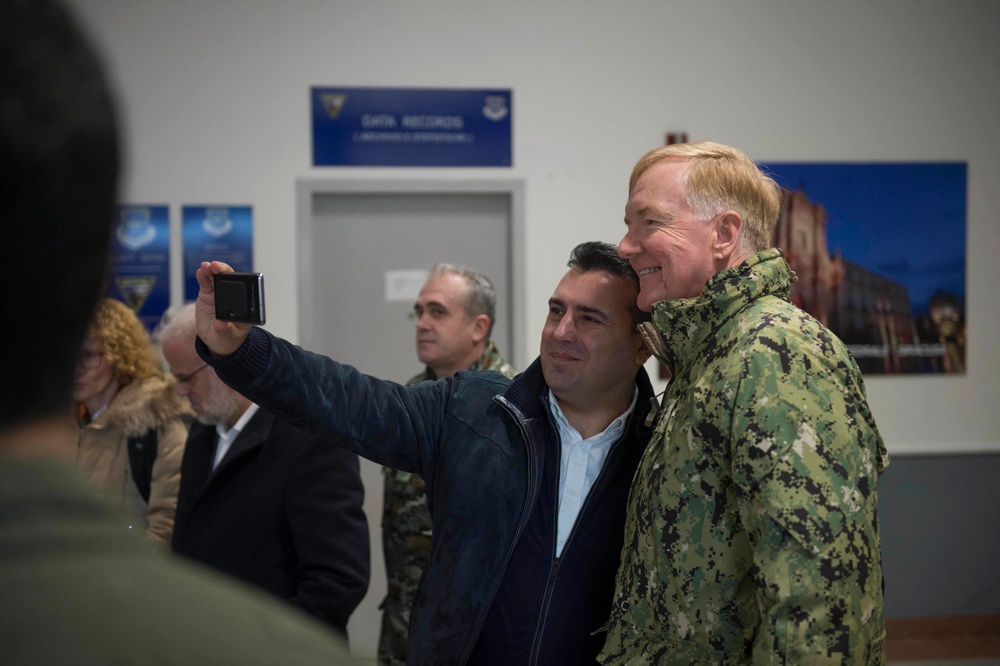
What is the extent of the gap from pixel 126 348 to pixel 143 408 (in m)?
0.25

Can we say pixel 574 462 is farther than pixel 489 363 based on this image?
No

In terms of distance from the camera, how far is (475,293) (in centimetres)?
327

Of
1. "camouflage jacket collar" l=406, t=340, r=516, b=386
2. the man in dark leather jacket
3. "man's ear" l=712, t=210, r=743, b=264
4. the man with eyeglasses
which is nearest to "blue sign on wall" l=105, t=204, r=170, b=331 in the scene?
"camouflage jacket collar" l=406, t=340, r=516, b=386

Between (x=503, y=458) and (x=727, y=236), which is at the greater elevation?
(x=727, y=236)

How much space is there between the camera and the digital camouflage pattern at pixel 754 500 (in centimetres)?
127

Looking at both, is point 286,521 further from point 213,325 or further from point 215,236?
point 215,236

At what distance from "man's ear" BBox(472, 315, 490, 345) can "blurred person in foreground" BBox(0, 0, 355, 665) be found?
2815 mm

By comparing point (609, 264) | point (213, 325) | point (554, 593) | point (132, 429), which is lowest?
point (554, 593)

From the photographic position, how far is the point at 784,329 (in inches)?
55.1

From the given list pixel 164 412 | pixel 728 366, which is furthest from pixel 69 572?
pixel 164 412

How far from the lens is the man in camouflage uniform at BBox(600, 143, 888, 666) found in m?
1.28

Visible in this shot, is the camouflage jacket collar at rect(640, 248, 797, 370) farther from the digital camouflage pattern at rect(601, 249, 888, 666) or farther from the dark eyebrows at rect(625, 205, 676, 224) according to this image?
the dark eyebrows at rect(625, 205, 676, 224)

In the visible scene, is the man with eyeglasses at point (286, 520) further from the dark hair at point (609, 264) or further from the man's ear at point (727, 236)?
the man's ear at point (727, 236)

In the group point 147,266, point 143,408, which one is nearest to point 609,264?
point 143,408
